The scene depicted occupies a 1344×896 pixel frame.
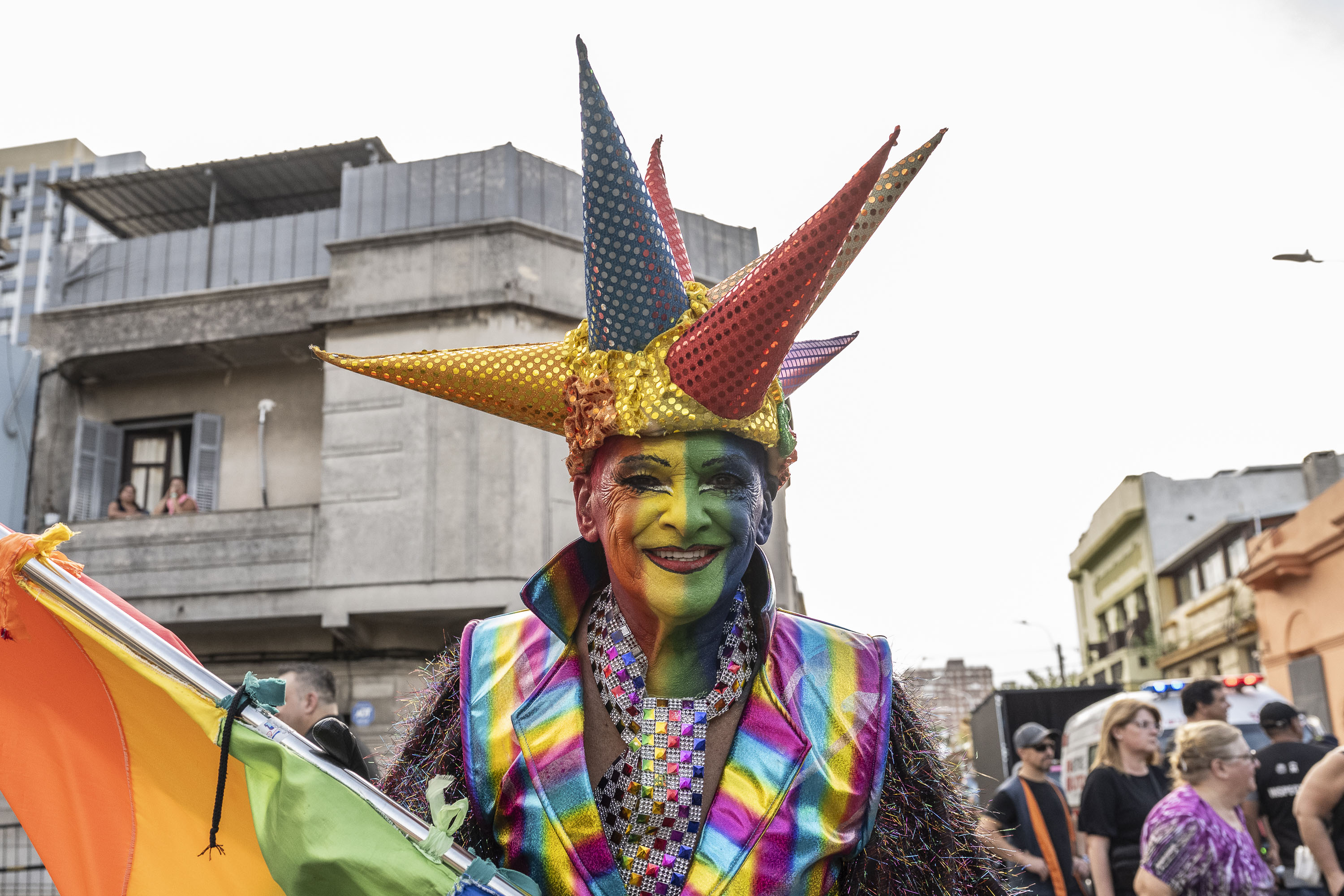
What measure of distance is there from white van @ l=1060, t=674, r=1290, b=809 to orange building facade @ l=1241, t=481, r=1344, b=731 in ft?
23.2

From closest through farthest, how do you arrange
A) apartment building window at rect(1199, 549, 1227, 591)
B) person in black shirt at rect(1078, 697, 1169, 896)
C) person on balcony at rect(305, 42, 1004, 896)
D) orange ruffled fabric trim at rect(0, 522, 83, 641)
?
person on balcony at rect(305, 42, 1004, 896)
orange ruffled fabric trim at rect(0, 522, 83, 641)
person in black shirt at rect(1078, 697, 1169, 896)
apartment building window at rect(1199, 549, 1227, 591)

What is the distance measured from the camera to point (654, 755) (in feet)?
7.17

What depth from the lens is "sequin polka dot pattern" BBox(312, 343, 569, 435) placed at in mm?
2281

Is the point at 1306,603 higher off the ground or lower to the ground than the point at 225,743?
higher

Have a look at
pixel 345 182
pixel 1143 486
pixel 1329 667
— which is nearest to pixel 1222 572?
pixel 1143 486

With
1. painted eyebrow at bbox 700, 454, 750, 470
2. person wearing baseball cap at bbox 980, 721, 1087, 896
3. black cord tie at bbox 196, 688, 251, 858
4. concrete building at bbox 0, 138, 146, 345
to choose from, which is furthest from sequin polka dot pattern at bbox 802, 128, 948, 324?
concrete building at bbox 0, 138, 146, 345

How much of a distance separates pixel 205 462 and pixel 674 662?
48.2 ft

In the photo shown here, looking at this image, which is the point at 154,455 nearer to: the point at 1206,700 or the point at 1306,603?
the point at 1206,700

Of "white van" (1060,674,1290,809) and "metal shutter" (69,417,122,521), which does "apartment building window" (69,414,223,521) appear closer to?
"metal shutter" (69,417,122,521)

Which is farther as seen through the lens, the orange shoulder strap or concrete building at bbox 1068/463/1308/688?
concrete building at bbox 1068/463/1308/688

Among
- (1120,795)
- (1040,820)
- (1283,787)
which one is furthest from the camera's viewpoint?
(1040,820)

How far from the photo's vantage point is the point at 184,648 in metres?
2.30

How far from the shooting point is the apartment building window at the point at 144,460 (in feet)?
50.3

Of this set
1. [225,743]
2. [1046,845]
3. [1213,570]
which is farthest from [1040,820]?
[1213,570]
